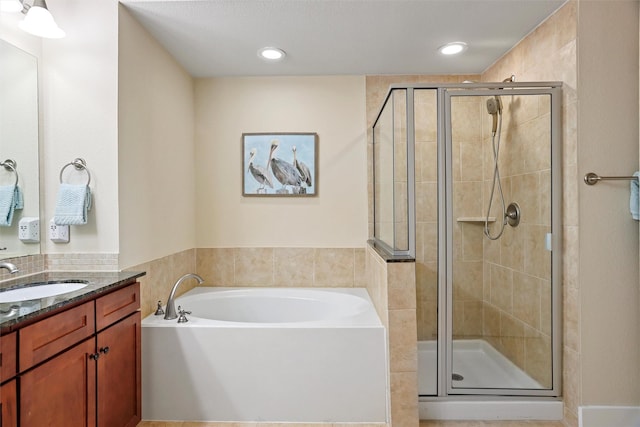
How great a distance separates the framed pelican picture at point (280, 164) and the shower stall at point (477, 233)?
108cm

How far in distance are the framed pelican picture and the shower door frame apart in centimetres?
125

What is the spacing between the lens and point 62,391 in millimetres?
1400

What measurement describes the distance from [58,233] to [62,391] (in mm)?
906

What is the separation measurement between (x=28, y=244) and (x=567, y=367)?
2.99m

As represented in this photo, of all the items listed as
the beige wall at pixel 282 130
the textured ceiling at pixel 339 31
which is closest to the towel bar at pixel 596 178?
the textured ceiling at pixel 339 31

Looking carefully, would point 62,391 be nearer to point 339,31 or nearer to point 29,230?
point 29,230

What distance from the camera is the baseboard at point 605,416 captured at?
1.88 m

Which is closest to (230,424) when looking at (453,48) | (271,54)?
(271,54)

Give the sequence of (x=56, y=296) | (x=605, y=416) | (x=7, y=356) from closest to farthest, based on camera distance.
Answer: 1. (x=7, y=356)
2. (x=56, y=296)
3. (x=605, y=416)

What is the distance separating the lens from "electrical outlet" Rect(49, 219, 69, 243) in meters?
1.95

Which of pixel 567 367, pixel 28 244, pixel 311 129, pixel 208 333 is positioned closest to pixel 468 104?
pixel 311 129

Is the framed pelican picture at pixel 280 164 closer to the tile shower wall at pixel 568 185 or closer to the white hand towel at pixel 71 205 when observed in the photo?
the white hand towel at pixel 71 205

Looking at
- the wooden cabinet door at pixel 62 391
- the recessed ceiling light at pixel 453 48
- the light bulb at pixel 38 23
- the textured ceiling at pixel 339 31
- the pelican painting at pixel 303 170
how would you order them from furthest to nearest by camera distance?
1. the pelican painting at pixel 303 170
2. the recessed ceiling light at pixel 453 48
3. the textured ceiling at pixel 339 31
4. the light bulb at pixel 38 23
5. the wooden cabinet door at pixel 62 391

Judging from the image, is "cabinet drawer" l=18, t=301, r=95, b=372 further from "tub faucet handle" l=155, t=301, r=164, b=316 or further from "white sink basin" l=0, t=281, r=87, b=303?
"tub faucet handle" l=155, t=301, r=164, b=316
